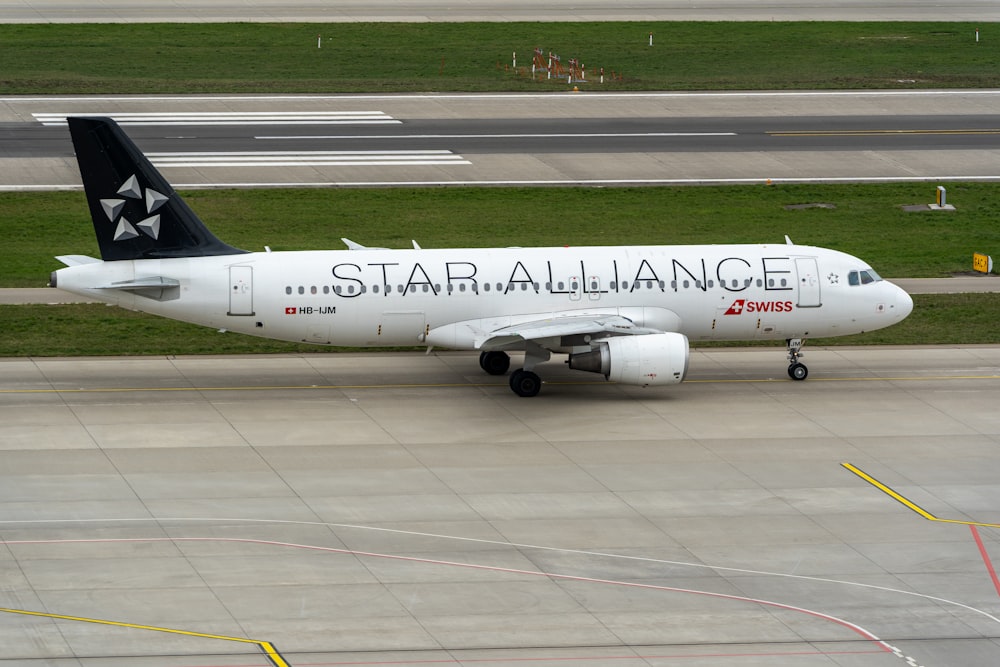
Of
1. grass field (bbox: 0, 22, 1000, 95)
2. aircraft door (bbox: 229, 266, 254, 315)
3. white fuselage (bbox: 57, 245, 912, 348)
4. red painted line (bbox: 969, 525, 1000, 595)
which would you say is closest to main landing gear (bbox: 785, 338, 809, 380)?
white fuselage (bbox: 57, 245, 912, 348)

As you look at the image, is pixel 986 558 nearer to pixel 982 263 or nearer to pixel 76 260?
pixel 76 260

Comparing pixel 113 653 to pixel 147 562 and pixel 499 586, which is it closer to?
pixel 147 562

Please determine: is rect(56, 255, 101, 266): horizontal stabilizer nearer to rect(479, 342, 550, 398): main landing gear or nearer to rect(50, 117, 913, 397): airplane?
rect(50, 117, 913, 397): airplane

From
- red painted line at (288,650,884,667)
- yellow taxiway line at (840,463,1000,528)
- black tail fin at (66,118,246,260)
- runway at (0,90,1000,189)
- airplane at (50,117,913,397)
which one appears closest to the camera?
red painted line at (288,650,884,667)

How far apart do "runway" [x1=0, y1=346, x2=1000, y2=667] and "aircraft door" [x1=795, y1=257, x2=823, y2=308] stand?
2.30 metres

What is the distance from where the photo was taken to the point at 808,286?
40.6 meters

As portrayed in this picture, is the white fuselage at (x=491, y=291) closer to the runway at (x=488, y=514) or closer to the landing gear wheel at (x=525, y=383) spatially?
the landing gear wheel at (x=525, y=383)

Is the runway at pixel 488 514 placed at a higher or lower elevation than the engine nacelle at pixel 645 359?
lower

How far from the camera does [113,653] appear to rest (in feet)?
79.4

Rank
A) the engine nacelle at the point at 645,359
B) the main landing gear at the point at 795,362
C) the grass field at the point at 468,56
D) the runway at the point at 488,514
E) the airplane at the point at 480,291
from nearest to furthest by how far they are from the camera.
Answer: the runway at the point at 488,514 < the engine nacelle at the point at 645,359 < the airplane at the point at 480,291 < the main landing gear at the point at 795,362 < the grass field at the point at 468,56

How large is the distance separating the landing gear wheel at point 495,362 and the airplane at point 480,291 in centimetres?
5

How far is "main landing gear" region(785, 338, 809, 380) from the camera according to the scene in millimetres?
41281

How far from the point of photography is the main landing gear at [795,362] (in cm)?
4128

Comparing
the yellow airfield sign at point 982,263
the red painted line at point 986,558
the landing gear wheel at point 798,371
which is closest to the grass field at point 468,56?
the yellow airfield sign at point 982,263
